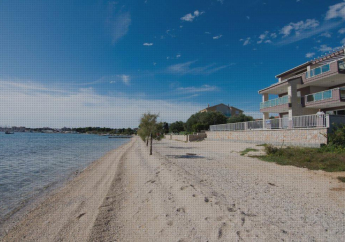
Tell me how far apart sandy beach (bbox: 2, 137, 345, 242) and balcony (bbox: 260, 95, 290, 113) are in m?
15.2

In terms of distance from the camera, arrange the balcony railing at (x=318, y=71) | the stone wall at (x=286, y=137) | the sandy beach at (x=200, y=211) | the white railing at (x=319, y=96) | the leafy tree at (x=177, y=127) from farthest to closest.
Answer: the leafy tree at (x=177, y=127)
the balcony railing at (x=318, y=71)
the white railing at (x=319, y=96)
the stone wall at (x=286, y=137)
the sandy beach at (x=200, y=211)

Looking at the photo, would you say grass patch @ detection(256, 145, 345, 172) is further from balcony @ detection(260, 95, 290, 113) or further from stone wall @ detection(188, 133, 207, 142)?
stone wall @ detection(188, 133, 207, 142)

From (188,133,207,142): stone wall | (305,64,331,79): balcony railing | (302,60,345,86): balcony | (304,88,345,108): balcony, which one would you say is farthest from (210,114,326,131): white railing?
(188,133,207,142): stone wall

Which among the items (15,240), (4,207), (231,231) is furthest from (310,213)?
(4,207)

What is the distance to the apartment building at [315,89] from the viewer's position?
57.3 ft

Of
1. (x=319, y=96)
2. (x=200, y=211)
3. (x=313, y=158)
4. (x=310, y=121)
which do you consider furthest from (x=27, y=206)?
(x=319, y=96)

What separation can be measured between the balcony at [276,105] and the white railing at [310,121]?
6.37m

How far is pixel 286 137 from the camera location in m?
15.7

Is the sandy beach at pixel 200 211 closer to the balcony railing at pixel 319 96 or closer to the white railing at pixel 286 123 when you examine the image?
the white railing at pixel 286 123

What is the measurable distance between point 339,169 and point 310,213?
5.47 metres

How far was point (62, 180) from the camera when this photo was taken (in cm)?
1184

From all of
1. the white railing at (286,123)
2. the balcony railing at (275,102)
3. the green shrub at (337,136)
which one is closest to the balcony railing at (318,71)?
the balcony railing at (275,102)

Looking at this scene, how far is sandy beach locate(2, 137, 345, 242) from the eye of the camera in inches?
157

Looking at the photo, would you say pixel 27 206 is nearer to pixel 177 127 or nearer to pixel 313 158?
pixel 313 158
